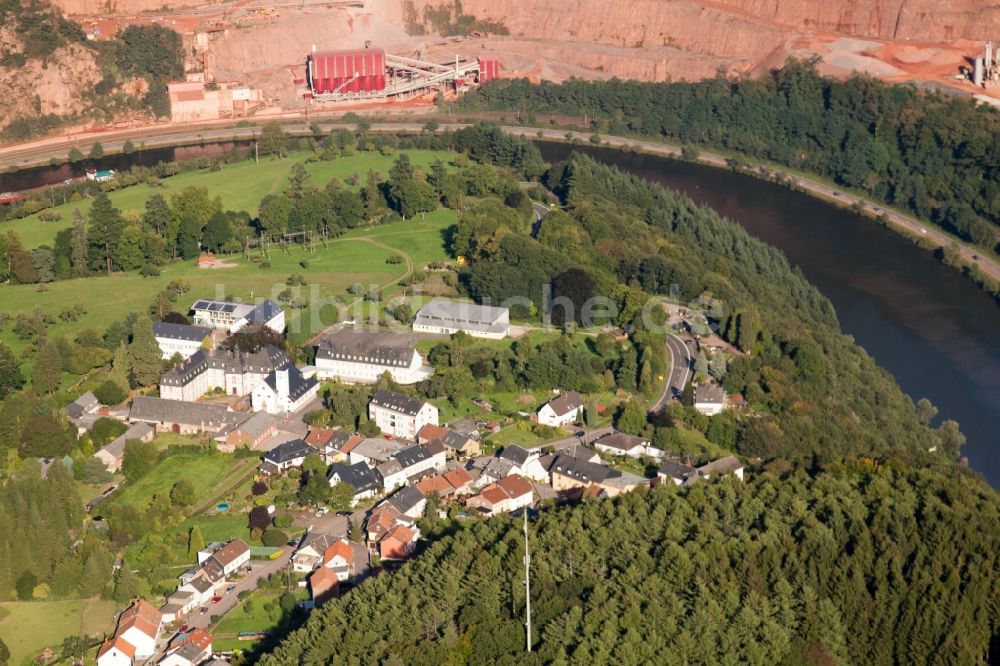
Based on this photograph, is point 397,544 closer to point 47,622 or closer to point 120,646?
point 120,646

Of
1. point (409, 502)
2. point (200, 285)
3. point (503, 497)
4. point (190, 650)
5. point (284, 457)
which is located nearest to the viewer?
point (190, 650)

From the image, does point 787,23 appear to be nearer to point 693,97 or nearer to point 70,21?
point 693,97

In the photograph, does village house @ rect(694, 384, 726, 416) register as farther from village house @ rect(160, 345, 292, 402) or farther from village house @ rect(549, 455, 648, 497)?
village house @ rect(160, 345, 292, 402)

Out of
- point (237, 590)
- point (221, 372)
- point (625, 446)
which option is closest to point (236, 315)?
point (221, 372)

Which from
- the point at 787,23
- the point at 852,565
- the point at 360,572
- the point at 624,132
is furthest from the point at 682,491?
the point at 787,23

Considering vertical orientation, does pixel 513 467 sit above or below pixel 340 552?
above

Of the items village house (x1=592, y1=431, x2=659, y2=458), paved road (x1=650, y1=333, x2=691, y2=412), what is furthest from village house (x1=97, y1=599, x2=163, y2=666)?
paved road (x1=650, y1=333, x2=691, y2=412)
